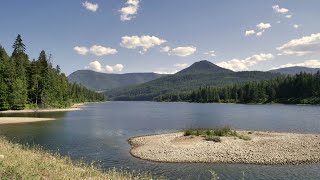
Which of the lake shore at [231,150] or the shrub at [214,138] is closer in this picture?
the lake shore at [231,150]

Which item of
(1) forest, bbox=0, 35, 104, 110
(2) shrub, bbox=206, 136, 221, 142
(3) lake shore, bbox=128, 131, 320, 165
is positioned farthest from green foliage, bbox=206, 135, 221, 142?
(1) forest, bbox=0, 35, 104, 110

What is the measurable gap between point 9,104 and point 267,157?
104 m

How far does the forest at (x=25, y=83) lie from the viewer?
115438mm

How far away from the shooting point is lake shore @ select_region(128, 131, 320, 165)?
122 ft

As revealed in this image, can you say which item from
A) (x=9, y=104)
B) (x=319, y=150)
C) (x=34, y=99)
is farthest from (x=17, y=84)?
(x=319, y=150)

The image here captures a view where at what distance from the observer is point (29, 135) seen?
2235 inches

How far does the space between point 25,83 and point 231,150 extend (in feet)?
334

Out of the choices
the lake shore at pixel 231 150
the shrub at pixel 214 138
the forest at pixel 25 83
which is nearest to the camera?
the lake shore at pixel 231 150

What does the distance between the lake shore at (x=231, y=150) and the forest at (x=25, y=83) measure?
267 ft

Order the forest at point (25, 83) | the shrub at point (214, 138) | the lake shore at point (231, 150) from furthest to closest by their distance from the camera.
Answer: the forest at point (25, 83) < the shrub at point (214, 138) < the lake shore at point (231, 150)

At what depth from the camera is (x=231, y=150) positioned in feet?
135

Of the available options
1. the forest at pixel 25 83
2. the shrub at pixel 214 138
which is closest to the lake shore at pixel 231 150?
the shrub at pixel 214 138

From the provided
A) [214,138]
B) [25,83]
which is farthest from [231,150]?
[25,83]

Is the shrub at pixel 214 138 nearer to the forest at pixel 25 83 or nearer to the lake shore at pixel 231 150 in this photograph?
the lake shore at pixel 231 150
